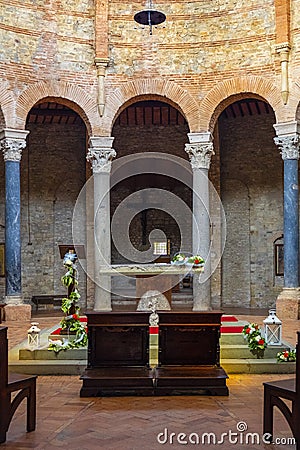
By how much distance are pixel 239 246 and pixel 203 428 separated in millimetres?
12814

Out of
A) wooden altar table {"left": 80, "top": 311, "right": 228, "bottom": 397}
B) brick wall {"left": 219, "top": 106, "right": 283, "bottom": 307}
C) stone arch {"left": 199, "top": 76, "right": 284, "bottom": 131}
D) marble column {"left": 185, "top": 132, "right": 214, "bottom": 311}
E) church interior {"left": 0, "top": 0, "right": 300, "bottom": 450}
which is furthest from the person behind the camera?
brick wall {"left": 219, "top": 106, "right": 283, "bottom": 307}

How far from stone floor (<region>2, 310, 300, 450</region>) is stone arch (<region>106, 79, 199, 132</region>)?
8726 millimetres

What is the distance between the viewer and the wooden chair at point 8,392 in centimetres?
496

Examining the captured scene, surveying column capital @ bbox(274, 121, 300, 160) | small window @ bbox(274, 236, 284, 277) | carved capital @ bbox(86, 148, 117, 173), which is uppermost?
column capital @ bbox(274, 121, 300, 160)

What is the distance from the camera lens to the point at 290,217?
45.4ft

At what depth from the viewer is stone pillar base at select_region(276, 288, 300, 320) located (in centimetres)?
1329

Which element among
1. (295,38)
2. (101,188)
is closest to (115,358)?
(101,188)

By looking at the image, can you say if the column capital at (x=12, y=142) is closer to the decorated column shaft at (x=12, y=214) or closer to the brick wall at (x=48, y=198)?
the decorated column shaft at (x=12, y=214)

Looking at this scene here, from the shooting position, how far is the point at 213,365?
685 centimetres

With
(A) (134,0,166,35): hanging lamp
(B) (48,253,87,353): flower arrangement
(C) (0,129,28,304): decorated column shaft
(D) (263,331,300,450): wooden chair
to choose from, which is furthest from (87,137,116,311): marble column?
(D) (263,331,300,450): wooden chair

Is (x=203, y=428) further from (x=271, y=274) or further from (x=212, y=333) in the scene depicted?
(x=271, y=274)

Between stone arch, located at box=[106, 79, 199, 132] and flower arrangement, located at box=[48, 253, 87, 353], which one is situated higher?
stone arch, located at box=[106, 79, 199, 132]

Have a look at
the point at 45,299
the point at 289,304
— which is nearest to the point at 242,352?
the point at 289,304

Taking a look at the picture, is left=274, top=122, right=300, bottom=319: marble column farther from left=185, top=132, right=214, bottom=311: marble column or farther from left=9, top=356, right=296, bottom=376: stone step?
left=9, top=356, right=296, bottom=376: stone step
